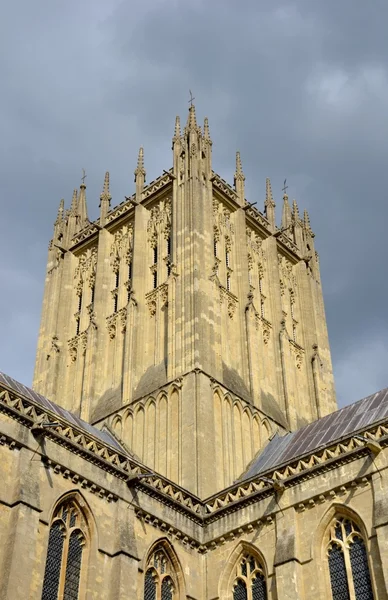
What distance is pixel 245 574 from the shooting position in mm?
30578

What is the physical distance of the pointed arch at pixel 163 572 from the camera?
29797mm

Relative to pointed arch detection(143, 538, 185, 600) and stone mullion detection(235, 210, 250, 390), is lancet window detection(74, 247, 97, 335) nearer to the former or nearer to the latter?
stone mullion detection(235, 210, 250, 390)

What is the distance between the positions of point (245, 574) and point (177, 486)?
12.8 ft

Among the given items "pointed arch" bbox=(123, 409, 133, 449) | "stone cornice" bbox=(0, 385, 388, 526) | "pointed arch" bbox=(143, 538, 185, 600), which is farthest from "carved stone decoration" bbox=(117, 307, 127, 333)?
"pointed arch" bbox=(143, 538, 185, 600)

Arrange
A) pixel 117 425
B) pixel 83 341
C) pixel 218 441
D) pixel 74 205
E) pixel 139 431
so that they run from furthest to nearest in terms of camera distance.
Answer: pixel 74 205
pixel 83 341
pixel 117 425
pixel 139 431
pixel 218 441

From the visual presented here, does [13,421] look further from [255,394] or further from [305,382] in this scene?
[305,382]

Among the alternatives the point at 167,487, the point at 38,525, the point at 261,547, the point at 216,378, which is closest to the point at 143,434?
the point at 216,378

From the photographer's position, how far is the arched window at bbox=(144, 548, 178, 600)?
29.7 meters

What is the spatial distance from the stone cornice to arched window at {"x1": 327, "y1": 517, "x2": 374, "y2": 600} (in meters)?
2.04

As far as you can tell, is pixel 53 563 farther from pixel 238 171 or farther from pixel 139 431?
pixel 238 171

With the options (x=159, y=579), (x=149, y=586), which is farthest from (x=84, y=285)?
(x=149, y=586)

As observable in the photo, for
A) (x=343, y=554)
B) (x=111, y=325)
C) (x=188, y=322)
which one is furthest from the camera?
(x=111, y=325)

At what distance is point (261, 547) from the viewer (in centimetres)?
3017

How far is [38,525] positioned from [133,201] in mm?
24327
